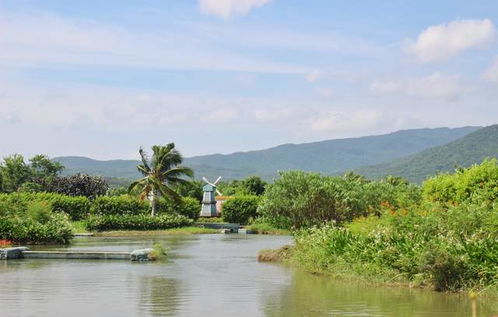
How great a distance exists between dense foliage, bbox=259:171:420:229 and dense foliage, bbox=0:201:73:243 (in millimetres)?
13248

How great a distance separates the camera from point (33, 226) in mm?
33375

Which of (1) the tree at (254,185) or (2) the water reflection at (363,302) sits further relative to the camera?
(1) the tree at (254,185)

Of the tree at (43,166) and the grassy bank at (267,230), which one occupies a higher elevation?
the tree at (43,166)

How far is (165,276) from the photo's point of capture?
812 inches

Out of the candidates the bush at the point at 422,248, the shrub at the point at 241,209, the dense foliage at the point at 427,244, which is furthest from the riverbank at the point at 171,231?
the bush at the point at 422,248

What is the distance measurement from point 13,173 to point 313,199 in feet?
154

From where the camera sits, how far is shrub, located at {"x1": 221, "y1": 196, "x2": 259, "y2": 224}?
64.9 meters

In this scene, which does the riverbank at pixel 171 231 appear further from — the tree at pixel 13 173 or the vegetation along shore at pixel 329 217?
the tree at pixel 13 173

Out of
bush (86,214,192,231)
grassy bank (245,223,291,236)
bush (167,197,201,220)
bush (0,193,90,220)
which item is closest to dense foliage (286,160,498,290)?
bush (86,214,192,231)

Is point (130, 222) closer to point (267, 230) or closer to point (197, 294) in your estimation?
point (267, 230)

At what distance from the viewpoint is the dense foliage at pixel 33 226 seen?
107 ft

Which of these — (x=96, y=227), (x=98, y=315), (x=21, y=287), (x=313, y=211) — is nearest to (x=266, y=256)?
(x=21, y=287)

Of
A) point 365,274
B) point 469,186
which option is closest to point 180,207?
point 469,186

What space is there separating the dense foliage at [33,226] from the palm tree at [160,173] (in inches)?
671
